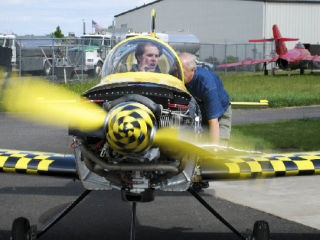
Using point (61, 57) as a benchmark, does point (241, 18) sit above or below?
above

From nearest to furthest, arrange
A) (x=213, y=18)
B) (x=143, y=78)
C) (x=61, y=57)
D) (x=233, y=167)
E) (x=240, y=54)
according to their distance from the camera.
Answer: (x=143, y=78) → (x=233, y=167) → (x=61, y=57) → (x=240, y=54) → (x=213, y=18)

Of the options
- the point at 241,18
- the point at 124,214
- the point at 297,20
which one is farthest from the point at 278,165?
the point at 297,20

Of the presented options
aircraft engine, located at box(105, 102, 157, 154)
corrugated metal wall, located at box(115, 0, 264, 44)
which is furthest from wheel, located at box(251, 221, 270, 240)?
corrugated metal wall, located at box(115, 0, 264, 44)

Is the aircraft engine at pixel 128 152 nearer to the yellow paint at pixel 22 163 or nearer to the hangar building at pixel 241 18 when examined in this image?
the yellow paint at pixel 22 163

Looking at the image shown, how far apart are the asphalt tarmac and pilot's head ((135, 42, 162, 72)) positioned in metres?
1.83

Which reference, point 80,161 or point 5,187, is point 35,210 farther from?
point 80,161

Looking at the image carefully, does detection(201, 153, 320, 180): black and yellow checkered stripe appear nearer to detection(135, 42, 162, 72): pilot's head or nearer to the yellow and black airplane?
the yellow and black airplane

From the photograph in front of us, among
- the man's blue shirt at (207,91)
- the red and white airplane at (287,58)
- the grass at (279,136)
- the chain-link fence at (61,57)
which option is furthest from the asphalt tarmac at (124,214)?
the red and white airplane at (287,58)

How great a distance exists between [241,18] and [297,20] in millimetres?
6084

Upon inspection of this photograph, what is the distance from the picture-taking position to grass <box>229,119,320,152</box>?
11344 mm

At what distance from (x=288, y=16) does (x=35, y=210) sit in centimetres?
5552

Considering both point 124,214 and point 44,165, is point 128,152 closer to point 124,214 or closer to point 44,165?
point 44,165

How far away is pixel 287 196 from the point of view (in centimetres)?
765

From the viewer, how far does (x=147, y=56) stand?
16.7ft
